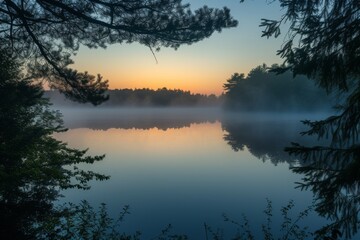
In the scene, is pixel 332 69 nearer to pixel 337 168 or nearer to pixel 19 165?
pixel 337 168

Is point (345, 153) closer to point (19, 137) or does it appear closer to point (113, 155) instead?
point (19, 137)

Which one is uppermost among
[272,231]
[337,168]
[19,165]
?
[337,168]

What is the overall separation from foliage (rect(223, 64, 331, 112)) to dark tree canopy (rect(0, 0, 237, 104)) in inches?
2834

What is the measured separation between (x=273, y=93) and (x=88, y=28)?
274ft

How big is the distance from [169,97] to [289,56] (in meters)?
195

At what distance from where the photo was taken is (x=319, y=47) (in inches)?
197

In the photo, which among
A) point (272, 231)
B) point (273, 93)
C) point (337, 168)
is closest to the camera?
point (337, 168)

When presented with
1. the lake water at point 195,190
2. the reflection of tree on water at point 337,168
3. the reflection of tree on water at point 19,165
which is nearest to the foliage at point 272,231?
the lake water at point 195,190

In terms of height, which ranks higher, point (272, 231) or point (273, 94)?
point (273, 94)

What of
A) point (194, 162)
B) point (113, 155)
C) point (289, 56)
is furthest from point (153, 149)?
point (289, 56)

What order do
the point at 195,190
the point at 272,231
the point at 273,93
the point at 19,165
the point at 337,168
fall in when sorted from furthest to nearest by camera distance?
the point at 273,93, the point at 195,190, the point at 272,231, the point at 19,165, the point at 337,168

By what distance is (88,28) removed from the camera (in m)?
10.1

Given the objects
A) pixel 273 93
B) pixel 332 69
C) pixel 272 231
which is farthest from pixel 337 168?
pixel 273 93

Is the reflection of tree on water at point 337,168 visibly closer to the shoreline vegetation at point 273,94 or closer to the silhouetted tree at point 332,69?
the silhouetted tree at point 332,69
